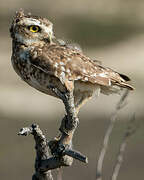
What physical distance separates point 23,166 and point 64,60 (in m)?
10.7

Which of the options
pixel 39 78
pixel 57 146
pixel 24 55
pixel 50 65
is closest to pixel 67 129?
pixel 57 146

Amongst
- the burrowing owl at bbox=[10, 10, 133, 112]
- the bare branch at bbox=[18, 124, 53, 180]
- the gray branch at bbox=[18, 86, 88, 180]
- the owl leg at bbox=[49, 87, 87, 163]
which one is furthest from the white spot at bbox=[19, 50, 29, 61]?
the bare branch at bbox=[18, 124, 53, 180]

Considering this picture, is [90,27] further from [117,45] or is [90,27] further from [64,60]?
[64,60]

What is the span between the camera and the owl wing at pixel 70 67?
6.98m

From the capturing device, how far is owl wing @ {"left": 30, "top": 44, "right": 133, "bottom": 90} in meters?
6.98

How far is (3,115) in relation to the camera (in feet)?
72.1

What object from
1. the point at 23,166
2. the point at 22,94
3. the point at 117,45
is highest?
the point at 117,45

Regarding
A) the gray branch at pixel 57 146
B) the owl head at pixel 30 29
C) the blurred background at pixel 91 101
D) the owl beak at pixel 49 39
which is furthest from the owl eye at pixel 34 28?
the blurred background at pixel 91 101

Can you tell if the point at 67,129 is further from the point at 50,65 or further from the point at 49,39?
the point at 49,39

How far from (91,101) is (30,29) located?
1712 centimetres

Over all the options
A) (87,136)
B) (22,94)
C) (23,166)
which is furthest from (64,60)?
(22,94)

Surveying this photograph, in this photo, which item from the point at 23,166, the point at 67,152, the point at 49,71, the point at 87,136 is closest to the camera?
the point at 67,152

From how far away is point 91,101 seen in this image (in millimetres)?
24344

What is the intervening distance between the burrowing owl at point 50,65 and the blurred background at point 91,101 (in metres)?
0.97
